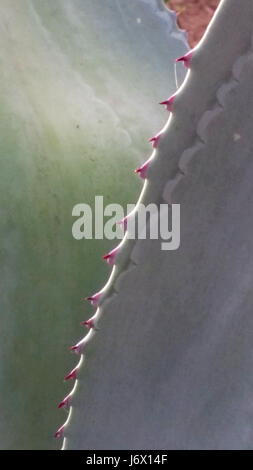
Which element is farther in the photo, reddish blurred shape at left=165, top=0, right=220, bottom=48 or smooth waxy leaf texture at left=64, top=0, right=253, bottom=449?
reddish blurred shape at left=165, top=0, right=220, bottom=48

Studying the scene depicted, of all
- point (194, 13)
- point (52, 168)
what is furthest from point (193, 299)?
point (194, 13)

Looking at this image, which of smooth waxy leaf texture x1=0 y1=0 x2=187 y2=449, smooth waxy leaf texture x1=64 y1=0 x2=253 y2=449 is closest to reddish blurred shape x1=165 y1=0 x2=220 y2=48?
smooth waxy leaf texture x1=0 y1=0 x2=187 y2=449

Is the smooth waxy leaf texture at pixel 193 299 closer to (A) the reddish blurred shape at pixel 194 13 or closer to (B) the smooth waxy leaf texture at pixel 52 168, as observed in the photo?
(B) the smooth waxy leaf texture at pixel 52 168

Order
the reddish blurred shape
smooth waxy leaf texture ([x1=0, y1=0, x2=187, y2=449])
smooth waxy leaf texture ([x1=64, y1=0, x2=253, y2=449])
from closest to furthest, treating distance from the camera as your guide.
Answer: smooth waxy leaf texture ([x1=64, y1=0, x2=253, y2=449])
smooth waxy leaf texture ([x1=0, y1=0, x2=187, y2=449])
the reddish blurred shape

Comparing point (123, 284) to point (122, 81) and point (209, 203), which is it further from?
point (122, 81)

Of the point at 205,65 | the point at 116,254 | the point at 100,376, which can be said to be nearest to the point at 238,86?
the point at 205,65

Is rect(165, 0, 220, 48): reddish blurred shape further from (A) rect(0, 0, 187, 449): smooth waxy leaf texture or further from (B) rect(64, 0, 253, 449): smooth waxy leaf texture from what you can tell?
(B) rect(64, 0, 253, 449): smooth waxy leaf texture

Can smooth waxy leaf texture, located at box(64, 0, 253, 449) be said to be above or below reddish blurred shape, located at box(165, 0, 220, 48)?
below

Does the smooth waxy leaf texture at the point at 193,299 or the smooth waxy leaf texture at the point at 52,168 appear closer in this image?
the smooth waxy leaf texture at the point at 193,299

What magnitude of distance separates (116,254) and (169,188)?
0.07 metres

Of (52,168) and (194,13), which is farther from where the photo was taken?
(194,13)

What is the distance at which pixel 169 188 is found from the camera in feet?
1.88

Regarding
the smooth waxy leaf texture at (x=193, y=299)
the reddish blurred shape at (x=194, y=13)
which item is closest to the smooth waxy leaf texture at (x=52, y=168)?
the smooth waxy leaf texture at (x=193, y=299)

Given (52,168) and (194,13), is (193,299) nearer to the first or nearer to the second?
(52,168)
